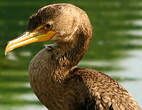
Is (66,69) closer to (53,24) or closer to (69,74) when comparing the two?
(69,74)

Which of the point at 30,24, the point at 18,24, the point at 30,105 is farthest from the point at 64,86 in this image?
the point at 18,24

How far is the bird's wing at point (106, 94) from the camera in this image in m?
5.30

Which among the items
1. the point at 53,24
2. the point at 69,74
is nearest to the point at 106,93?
the point at 69,74

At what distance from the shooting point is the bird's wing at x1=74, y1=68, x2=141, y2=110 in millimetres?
5305

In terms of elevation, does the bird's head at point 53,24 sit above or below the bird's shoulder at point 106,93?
above

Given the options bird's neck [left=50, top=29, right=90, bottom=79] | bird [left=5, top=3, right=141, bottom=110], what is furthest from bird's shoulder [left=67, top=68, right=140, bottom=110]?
bird's neck [left=50, top=29, right=90, bottom=79]

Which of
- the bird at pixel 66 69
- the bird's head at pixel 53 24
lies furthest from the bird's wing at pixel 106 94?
the bird's head at pixel 53 24

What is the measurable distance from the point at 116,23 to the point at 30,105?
577cm

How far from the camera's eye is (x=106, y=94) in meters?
5.35

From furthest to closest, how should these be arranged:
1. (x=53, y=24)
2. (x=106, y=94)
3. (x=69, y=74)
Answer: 1. (x=69, y=74)
2. (x=53, y=24)
3. (x=106, y=94)

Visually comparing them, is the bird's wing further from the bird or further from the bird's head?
the bird's head

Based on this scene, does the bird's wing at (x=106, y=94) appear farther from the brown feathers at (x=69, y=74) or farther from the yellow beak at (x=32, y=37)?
the yellow beak at (x=32, y=37)

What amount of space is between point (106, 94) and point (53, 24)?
74 centimetres

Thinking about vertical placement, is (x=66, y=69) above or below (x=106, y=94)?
above
